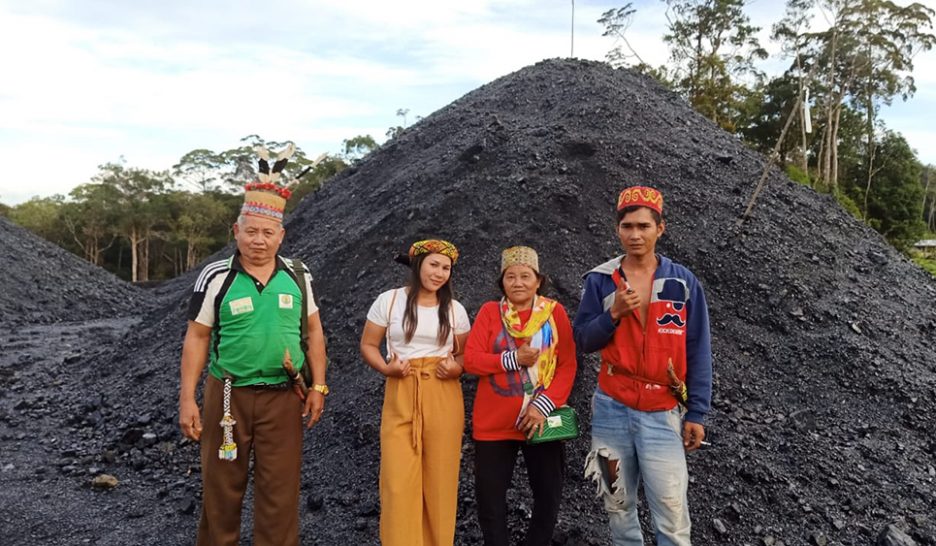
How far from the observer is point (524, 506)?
3.70 meters

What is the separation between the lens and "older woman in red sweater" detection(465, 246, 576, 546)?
2.82 metres

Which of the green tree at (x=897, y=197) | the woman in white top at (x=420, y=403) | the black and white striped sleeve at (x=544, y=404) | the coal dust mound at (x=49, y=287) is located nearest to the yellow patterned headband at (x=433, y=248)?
the woman in white top at (x=420, y=403)

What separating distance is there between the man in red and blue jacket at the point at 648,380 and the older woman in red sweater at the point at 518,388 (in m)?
0.19

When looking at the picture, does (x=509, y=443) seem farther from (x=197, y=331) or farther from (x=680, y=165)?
(x=680, y=165)

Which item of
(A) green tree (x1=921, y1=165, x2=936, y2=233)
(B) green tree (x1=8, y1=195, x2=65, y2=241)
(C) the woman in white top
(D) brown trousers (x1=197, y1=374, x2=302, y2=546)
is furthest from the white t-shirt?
(A) green tree (x1=921, y1=165, x2=936, y2=233)

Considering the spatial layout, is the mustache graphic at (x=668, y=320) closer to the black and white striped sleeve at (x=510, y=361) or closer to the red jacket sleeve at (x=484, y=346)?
the red jacket sleeve at (x=484, y=346)

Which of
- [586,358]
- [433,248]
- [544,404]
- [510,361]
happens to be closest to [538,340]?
[510,361]

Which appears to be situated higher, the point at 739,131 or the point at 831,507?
the point at 739,131

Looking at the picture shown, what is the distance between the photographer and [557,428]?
9.11ft

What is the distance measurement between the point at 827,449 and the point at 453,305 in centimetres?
293

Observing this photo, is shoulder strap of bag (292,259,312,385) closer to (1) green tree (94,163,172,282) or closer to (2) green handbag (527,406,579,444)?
(2) green handbag (527,406,579,444)

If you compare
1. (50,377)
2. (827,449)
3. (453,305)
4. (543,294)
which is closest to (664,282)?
(543,294)

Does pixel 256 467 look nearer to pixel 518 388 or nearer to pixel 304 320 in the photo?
pixel 304 320

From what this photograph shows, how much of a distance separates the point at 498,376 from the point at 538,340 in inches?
9.6
